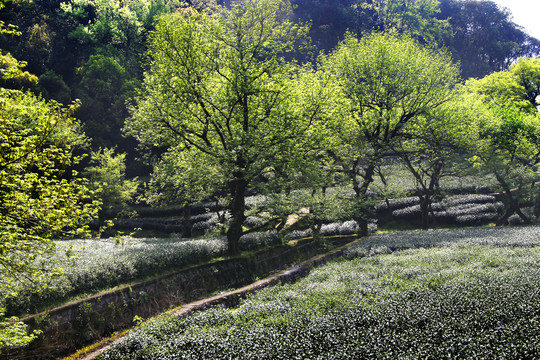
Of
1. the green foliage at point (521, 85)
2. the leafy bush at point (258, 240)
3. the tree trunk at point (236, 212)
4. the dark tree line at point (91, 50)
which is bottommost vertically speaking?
the leafy bush at point (258, 240)

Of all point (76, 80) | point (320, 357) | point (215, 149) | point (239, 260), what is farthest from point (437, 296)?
point (76, 80)

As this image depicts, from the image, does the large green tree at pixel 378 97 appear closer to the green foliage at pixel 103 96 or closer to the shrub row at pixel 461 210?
the shrub row at pixel 461 210

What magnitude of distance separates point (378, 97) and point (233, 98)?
13.0 m

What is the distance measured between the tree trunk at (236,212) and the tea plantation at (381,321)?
743 cm

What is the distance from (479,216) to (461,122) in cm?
952

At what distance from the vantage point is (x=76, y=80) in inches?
1978

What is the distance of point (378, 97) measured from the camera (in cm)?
2598

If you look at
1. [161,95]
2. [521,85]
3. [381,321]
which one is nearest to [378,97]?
[161,95]

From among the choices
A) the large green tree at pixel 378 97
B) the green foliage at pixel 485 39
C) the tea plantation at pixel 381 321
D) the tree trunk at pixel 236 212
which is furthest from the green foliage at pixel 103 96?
the green foliage at pixel 485 39

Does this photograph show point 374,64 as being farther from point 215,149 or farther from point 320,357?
point 320,357

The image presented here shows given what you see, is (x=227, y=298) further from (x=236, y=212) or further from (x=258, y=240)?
(x=258, y=240)

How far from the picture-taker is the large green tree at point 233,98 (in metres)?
18.7

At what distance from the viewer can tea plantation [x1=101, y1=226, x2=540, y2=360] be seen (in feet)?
23.1

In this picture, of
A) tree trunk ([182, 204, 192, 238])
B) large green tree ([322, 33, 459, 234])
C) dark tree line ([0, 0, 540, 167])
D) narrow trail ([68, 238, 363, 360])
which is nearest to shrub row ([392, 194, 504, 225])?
large green tree ([322, 33, 459, 234])
